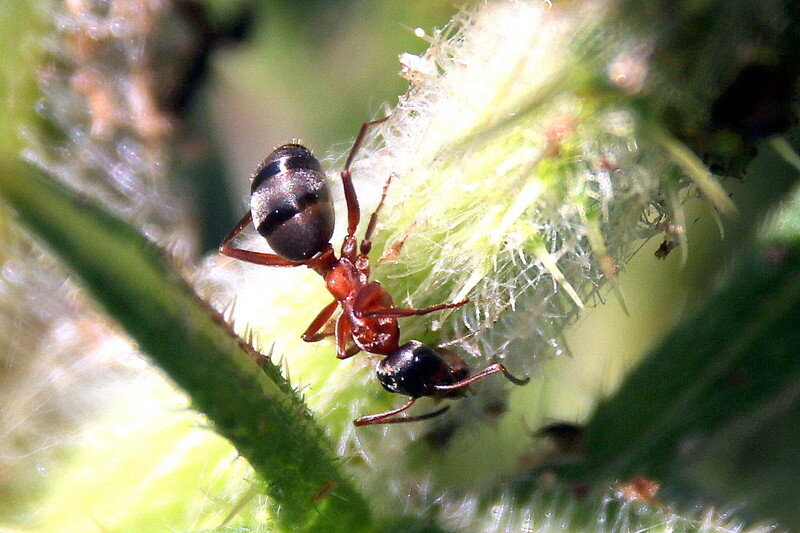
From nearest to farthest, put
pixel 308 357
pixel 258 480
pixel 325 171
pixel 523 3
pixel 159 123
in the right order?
1. pixel 258 480
2. pixel 523 3
3. pixel 308 357
4. pixel 325 171
5. pixel 159 123

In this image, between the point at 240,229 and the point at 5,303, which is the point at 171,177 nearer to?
the point at 5,303

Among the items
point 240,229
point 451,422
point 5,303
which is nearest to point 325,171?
point 240,229

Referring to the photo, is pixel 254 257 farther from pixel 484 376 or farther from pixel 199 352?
pixel 199 352

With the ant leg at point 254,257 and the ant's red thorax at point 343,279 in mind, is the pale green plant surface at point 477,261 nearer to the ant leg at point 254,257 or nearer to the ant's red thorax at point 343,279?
the ant's red thorax at point 343,279

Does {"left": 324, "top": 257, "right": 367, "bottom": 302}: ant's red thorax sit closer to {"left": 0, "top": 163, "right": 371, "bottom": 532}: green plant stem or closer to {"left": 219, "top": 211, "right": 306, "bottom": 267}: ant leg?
{"left": 219, "top": 211, "right": 306, "bottom": 267}: ant leg

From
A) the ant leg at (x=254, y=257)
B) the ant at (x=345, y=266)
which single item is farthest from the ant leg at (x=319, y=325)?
the ant leg at (x=254, y=257)
